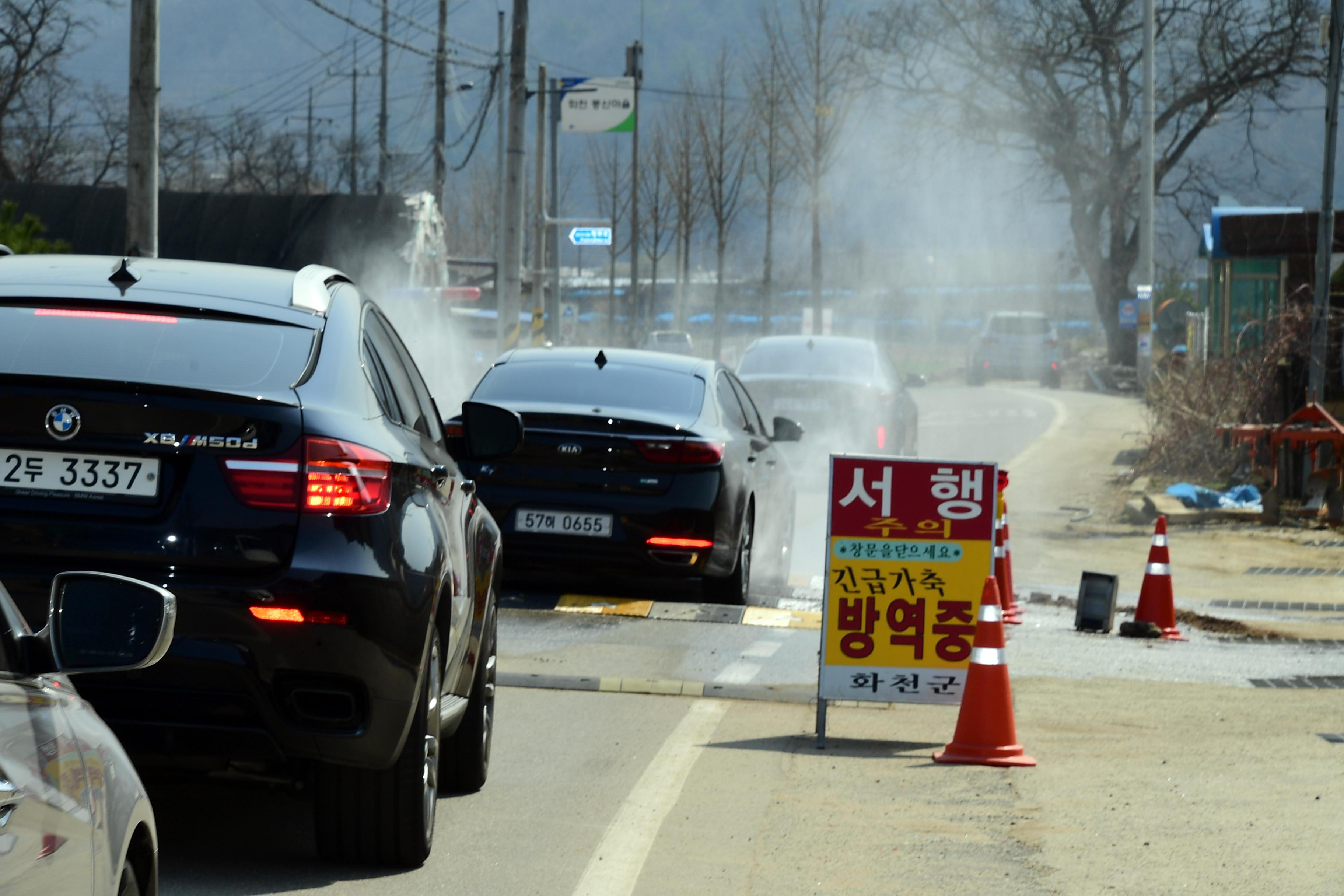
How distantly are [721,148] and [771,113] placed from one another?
3.98 meters

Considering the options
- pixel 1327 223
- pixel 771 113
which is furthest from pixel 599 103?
pixel 771 113

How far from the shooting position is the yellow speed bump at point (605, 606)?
36.1 feet

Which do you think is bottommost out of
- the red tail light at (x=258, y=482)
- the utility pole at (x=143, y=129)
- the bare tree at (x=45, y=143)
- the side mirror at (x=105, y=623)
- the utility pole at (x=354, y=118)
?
the side mirror at (x=105, y=623)

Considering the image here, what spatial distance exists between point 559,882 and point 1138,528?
48.9 feet

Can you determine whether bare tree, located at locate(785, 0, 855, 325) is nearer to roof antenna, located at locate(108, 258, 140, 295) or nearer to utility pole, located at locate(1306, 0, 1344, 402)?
utility pole, located at locate(1306, 0, 1344, 402)

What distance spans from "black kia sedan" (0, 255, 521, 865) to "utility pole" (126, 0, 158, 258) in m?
10.8

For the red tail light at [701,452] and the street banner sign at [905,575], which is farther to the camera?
the red tail light at [701,452]

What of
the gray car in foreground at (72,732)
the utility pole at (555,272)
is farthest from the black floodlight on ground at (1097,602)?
the utility pole at (555,272)

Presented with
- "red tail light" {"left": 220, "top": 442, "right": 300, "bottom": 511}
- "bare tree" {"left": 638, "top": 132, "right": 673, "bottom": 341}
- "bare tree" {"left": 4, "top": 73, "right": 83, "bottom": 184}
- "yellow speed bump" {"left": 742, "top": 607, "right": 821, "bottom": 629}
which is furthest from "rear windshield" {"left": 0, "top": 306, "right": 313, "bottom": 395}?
"bare tree" {"left": 638, "top": 132, "right": 673, "bottom": 341}

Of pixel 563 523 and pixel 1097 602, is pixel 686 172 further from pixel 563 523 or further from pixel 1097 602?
pixel 563 523

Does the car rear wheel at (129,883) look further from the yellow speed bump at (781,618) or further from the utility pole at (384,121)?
the utility pole at (384,121)

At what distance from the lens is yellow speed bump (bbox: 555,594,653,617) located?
36.1 feet

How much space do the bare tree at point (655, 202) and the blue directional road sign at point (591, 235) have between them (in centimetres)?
3616

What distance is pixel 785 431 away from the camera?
12805 mm
